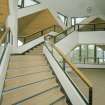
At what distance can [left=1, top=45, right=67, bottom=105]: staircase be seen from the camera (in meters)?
5.44

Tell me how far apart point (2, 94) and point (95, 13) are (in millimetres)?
14646

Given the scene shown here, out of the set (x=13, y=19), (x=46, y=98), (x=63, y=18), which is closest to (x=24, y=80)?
(x=46, y=98)

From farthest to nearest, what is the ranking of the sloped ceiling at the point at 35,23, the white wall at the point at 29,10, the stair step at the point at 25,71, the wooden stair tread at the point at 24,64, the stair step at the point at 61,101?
the sloped ceiling at the point at 35,23
the white wall at the point at 29,10
the wooden stair tread at the point at 24,64
the stair step at the point at 25,71
the stair step at the point at 61,101

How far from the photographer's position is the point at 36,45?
12.2 m

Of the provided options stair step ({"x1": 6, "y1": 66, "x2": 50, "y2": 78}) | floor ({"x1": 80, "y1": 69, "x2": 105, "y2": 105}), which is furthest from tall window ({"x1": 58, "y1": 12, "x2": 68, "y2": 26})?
stair step ({"x1": 6, "y1": 66, "x2": 50, "y2": 78})

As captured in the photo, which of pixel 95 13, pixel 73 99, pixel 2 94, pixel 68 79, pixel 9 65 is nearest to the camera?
pixel 2 94

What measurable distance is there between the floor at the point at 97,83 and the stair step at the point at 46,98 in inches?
172

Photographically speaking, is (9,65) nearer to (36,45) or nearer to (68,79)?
(68,79)

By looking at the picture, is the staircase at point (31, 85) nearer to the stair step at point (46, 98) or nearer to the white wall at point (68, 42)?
the stair step at point (46, 98)

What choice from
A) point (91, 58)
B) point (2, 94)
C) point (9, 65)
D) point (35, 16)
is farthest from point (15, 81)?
point (91, 58)

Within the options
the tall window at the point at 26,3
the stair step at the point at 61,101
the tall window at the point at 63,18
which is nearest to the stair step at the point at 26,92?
the stair step at the point at 61,101

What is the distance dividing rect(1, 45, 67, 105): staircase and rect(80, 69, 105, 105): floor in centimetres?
354

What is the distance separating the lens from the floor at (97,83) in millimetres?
10459

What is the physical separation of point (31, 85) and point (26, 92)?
54cm
